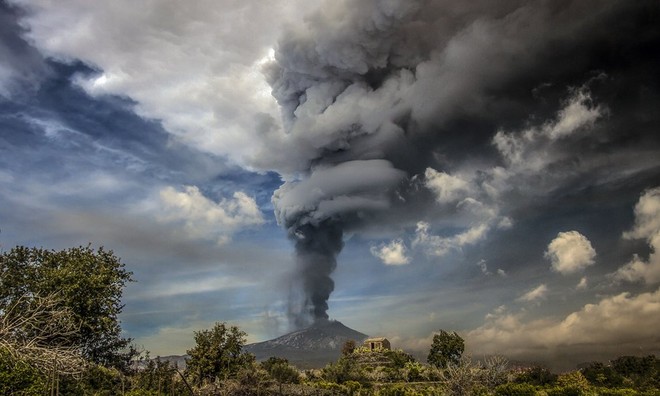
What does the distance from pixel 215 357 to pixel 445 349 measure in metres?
Result: 39.7

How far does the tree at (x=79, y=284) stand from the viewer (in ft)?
96.5

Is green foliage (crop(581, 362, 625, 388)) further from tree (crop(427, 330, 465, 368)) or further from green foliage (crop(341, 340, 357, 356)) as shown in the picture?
green foliage (crop(341, 340, 357, 356))

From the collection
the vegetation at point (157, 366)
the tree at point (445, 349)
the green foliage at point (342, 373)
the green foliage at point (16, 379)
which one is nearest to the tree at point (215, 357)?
the vegetation at point (157, 366)

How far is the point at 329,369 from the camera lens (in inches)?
2037

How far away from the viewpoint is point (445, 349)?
66938mm

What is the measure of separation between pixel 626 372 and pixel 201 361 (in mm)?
45327

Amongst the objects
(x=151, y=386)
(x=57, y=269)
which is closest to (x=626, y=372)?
(x=151, y=386)

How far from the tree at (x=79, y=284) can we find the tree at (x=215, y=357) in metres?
7.03

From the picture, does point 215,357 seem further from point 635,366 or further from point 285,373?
point 635,366

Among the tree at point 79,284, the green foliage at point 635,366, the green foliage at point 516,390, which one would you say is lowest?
the green foliage at point 635,366

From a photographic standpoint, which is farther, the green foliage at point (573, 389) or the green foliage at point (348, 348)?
the green foliage at point (348, 348)

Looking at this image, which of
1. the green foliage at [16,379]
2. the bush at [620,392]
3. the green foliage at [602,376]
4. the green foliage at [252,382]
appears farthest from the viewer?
the green foliage at [602,376]

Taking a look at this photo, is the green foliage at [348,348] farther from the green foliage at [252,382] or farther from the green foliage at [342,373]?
the green foliage at [252,382]

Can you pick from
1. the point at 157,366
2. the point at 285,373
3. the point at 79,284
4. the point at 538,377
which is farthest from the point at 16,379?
the point at 538,377
